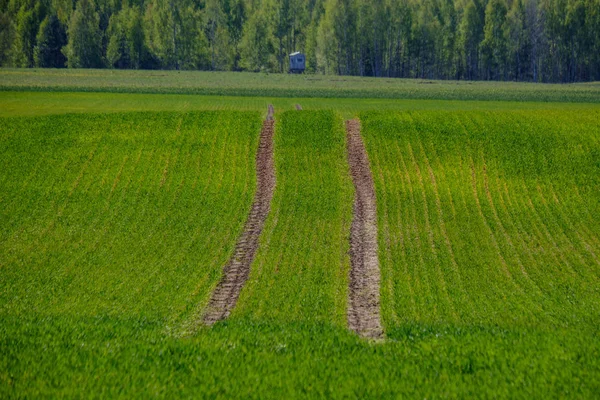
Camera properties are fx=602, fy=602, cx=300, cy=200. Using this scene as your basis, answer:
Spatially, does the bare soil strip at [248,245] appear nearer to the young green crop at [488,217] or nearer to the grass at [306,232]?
the grass at [306,232]

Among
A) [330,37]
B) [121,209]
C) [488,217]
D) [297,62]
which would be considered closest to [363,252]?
[488,217]

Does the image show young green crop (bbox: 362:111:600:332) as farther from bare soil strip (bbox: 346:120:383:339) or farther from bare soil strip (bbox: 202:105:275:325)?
bare soil strip (bbox: 202:105:275:325)

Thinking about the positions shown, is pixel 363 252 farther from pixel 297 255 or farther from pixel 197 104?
pixel 197 104

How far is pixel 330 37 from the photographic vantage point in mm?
133125

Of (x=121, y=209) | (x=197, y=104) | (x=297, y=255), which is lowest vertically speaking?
(x=297, y=255)

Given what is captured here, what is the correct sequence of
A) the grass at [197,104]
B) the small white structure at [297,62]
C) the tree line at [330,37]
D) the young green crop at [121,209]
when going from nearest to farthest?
the young green crop at [121,209] < the grass at [197,104] < the tree line at [330,37] < the small white structure at [297,62]

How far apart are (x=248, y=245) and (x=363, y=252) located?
5321mm

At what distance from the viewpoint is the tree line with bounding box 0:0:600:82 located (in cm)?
12469

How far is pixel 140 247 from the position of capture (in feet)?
90.4

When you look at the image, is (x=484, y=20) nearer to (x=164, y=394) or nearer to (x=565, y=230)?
(x=565, y=230)

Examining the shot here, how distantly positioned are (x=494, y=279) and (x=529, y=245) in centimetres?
472

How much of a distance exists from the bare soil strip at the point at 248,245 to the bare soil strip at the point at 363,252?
4471mm

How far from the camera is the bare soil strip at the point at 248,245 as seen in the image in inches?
868

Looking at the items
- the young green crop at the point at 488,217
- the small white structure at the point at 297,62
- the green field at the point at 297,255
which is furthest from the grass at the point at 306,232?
the small white structure at the point at 297,62
